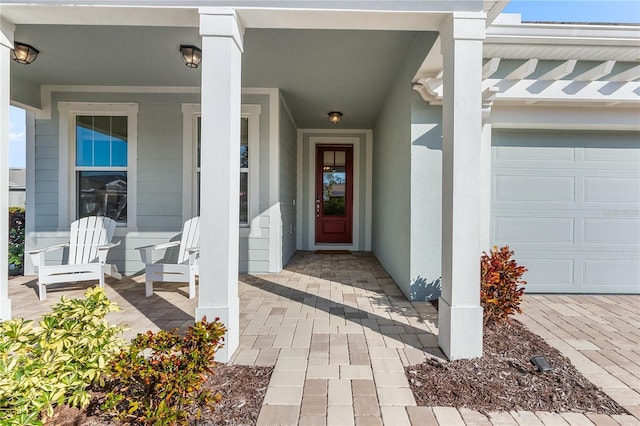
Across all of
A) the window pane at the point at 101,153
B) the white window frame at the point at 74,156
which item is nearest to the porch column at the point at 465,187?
the white window frame at the point at 74,156

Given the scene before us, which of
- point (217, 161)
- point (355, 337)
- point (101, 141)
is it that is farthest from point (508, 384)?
point (101, 141)

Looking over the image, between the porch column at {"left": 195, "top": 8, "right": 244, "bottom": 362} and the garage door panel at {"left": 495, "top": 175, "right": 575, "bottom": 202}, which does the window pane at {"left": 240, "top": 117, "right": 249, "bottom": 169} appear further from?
the garage door panel at {"left": 495, "top": 175, "right": 575, "bottom": 202}

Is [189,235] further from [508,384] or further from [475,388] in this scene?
[508,384]

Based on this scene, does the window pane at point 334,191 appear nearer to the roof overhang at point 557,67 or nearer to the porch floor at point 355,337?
the porch floor at point 355,337

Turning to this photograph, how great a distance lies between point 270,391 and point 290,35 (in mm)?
2945

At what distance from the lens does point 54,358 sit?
1.37 meters

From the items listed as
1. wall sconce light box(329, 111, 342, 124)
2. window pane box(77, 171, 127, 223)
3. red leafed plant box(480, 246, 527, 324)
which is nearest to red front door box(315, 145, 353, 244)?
wall sconce light box(329, 111, 342, 124)

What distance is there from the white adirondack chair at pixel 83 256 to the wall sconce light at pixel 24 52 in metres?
1.79

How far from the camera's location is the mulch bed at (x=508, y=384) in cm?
166

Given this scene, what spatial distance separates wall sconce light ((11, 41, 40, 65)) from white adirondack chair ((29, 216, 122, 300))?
5.86ft

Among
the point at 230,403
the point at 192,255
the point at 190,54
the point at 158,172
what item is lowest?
the point at 230,403

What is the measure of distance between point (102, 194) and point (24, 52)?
6.26 ft

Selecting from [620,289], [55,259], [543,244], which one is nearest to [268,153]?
[55,259]

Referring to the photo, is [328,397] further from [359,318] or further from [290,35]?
[290,35]
